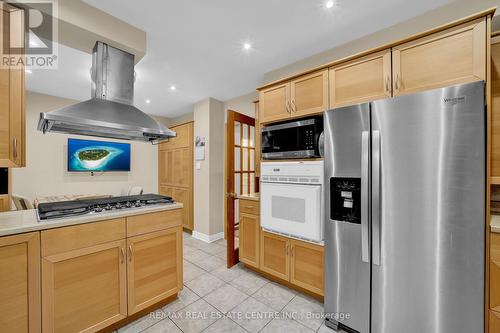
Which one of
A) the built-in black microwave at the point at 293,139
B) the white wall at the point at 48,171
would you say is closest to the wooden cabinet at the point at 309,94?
the built-in black microwave at the point at 293,139

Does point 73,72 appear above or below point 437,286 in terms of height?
above

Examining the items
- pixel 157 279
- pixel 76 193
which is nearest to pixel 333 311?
pixel 157 279

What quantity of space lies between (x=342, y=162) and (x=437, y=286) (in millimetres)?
964

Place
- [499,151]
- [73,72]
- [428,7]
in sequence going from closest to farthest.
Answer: [499,151], [428,7], [73,72]

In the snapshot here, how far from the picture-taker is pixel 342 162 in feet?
5.34

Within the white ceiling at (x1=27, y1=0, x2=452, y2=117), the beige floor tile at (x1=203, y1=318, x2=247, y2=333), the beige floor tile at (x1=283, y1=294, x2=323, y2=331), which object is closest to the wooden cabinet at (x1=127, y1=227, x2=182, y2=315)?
the beige floor tile at (x1=203, y1=318, x2=247, y2=333)

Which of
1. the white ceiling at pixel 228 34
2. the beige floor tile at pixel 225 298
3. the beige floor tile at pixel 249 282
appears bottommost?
the beige floor tile at pixel 249 282

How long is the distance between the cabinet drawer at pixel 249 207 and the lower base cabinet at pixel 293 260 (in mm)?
270

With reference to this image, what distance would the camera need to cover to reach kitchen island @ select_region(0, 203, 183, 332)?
1.21 metres

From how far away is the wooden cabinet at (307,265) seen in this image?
6.26ft

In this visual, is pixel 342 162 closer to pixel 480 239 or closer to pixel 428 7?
pixel 480 239

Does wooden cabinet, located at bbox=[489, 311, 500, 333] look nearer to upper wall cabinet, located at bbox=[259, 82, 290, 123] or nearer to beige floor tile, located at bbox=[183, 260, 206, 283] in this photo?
upper wall cabinet, located at bbox=[259, 82, 290, 123]

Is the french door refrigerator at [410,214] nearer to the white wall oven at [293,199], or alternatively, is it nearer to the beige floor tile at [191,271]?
the white wall oven at [293,199]

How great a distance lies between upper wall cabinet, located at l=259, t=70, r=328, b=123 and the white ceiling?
45 centimetres
